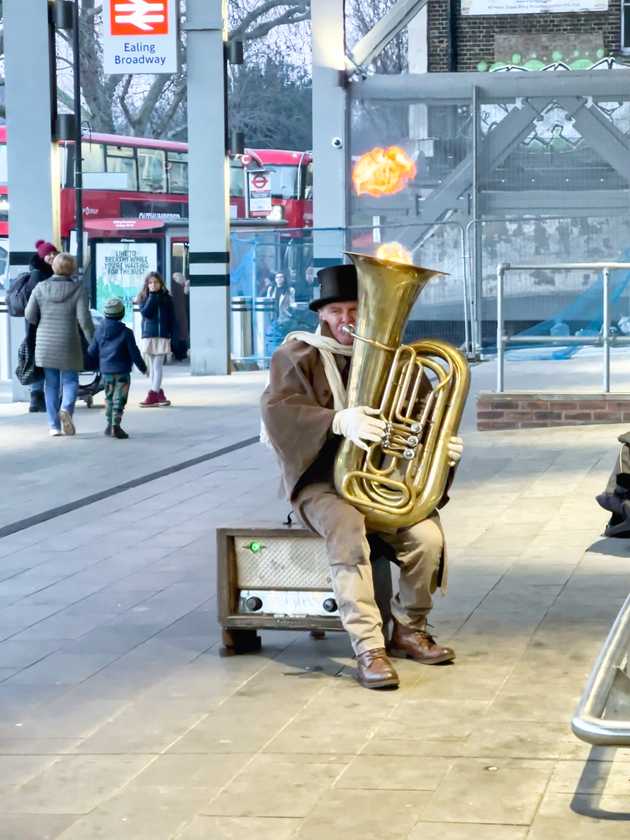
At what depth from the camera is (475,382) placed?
21156 millimetres

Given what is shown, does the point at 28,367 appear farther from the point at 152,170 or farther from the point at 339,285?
the point at 152,170

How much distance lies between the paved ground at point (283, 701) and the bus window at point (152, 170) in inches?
1056

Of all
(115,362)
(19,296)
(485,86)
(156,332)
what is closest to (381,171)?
(485,86)

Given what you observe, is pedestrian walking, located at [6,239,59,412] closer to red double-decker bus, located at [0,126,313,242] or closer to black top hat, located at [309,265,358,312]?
black top hat, located at [309,265,358,312]

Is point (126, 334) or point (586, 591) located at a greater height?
point (126, 334)

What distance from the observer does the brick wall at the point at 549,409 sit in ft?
52.0

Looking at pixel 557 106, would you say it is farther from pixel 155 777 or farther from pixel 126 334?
pixel 155 777

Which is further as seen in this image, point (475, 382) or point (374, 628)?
point (475, 382)

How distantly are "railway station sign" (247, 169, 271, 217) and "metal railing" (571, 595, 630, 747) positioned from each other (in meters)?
33.2

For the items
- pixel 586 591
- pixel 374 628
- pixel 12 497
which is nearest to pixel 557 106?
pixel 12 497

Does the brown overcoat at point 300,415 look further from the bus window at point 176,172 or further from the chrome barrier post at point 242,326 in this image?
the bus window at point 176,172

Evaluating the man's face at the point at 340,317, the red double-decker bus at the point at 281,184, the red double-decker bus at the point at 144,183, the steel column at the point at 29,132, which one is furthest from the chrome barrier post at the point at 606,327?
the red double-decker bus at the point at 281,184

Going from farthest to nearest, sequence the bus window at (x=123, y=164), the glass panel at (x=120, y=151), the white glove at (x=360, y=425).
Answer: the glass panel at (x=120, y=151), the bus window at (x=123, y=164), the white glove at (x=360, y=425)

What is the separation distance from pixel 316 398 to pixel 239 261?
21.3 meters
